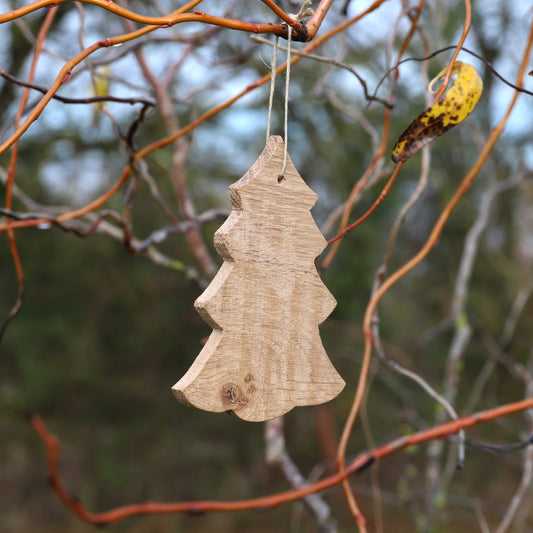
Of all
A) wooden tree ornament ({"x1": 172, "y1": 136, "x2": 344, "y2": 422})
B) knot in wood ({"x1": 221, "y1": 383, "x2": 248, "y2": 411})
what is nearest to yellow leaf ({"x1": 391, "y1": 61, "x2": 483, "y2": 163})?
wooden tree ornament ({"x1": 172, "y1": 136, "x2": 344, "y2": 422})

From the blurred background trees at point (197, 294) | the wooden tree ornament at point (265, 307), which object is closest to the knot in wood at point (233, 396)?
the wooden tree ornament at point (265, 307)

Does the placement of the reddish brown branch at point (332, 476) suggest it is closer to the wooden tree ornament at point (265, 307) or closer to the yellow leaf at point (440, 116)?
the wooden tree ornament at point (265, 307)

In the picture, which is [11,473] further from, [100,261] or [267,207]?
[267,207]

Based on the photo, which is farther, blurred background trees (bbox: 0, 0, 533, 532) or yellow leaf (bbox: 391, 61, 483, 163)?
blurred background trees (bbox: 0, 0, 533, 532)

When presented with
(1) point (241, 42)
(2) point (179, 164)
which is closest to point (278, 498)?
(2) point (179, 164)

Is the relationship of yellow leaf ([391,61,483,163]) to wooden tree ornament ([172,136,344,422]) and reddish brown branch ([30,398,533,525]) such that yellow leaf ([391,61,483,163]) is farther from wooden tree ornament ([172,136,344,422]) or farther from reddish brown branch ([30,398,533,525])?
reddish brown branch ([30,398,533,525])

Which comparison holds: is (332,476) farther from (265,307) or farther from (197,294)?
(197,294)
